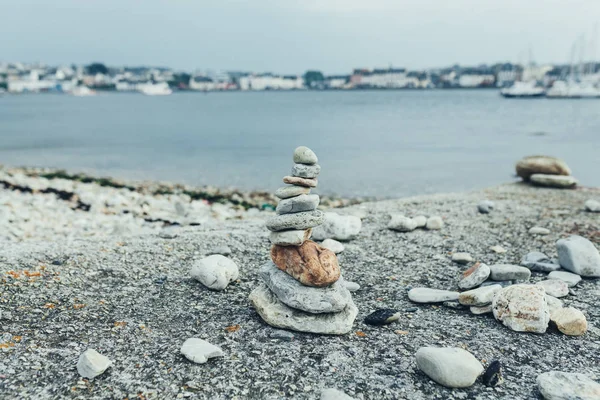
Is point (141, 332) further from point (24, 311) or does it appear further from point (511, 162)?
point (511, 162)

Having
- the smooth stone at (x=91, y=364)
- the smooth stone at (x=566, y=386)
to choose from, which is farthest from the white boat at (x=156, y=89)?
the smooth stone at (x=566, y=386)

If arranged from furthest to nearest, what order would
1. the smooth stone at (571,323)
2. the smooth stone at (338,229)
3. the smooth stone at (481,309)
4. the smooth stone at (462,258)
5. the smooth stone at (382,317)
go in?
the smooth stone at (338,229) < the smooth stone at (462,258) < the smooth stone at (481,309) < the smooth stone at (382,317) < the smooth stone at (571,323)

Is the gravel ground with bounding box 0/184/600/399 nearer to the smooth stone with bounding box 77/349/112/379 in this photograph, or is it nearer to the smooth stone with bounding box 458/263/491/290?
the smooth stone with bounding box 77/349/112/379

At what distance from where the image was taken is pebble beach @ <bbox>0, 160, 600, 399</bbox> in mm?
4305

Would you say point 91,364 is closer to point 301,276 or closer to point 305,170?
point 301,276

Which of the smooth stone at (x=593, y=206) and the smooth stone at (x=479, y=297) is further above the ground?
the smooth stone at (x=479, y=297)

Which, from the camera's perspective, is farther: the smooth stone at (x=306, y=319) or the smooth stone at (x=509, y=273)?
the smooth stone at (x=509, y=273)

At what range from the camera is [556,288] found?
643cm

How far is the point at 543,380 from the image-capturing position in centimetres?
418

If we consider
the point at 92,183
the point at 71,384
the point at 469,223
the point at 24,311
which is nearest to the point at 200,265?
the point at 24,311

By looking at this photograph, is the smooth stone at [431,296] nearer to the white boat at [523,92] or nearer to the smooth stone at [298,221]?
the smooth stone at [298,221]

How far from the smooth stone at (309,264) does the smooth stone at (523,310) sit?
1.86m

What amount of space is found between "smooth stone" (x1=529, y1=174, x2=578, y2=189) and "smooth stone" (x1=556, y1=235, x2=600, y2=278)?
823cm

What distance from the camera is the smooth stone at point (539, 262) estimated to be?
289 inches
